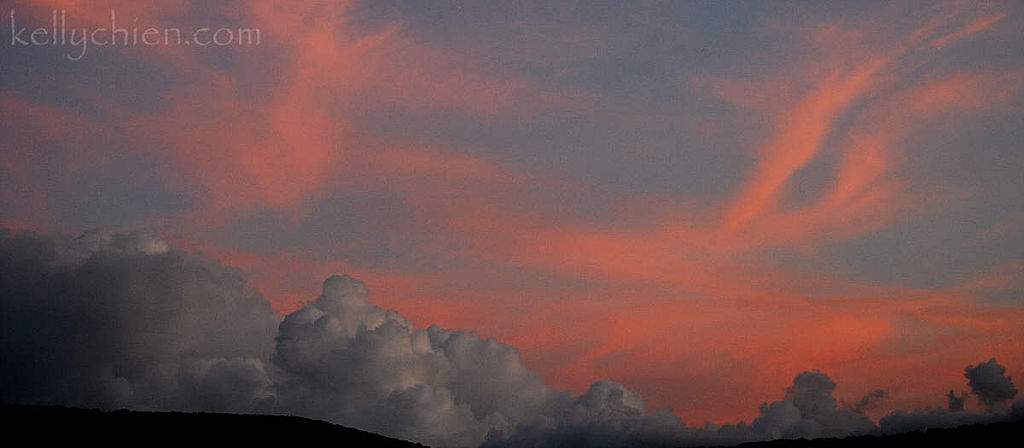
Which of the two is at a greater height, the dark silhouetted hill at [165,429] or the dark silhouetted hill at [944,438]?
the dark silhouetted hill at [165,429]

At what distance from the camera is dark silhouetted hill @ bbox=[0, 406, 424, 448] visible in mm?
79438

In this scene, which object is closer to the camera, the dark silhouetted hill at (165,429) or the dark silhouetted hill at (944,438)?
the dark silhouetted hill at (944,438)

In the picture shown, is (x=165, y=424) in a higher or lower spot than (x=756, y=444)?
higher

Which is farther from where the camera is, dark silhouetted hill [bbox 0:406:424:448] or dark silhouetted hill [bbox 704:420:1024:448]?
dark silhouetted hill [bbox 0:406:424:448]

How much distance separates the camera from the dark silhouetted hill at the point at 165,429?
79.4m

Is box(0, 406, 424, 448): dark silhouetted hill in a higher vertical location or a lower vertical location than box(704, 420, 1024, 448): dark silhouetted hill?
higher

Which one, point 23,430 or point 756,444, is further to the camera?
point 756,444

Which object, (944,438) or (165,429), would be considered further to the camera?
(165,429)

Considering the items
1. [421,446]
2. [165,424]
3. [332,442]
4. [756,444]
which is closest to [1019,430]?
[756,444]

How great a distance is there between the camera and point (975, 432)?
3243 inches

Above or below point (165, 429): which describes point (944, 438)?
below

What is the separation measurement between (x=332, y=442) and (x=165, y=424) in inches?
625

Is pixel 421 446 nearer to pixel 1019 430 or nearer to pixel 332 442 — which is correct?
pixel 332 442

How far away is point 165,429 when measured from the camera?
276 feet
